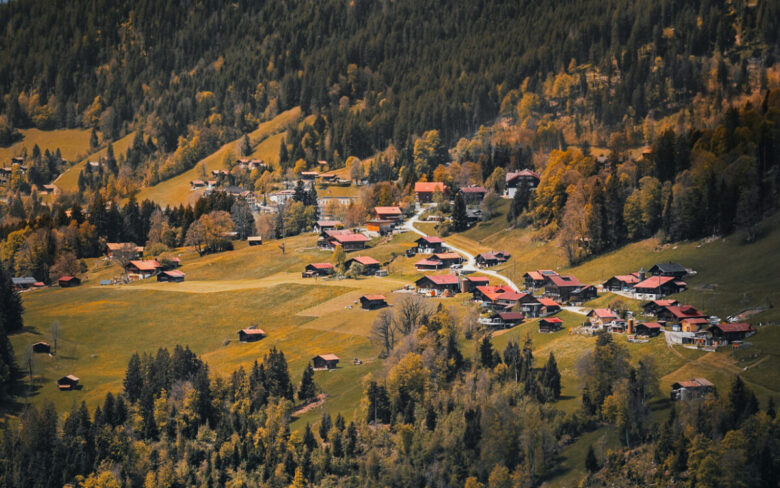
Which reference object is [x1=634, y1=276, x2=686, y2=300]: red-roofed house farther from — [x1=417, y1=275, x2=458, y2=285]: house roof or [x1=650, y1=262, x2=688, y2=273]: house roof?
[x1=417, y1=275, x2=458, y2=285]: house roof

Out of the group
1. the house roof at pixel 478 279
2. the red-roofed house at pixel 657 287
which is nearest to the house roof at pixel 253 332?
the house roof at pixel 478 279

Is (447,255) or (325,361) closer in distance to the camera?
(325,361)

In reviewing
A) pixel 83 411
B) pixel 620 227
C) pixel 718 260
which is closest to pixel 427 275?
pixel 620 227

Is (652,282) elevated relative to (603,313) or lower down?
elevated

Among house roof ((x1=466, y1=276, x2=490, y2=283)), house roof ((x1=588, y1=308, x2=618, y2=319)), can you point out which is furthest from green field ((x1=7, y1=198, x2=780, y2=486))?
house roof ((x1=466, y1=276, x2=490, y2=283))

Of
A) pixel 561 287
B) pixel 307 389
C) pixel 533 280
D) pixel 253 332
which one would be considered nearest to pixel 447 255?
pixel 533 280

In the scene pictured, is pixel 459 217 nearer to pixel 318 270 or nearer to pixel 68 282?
pixel 318 270

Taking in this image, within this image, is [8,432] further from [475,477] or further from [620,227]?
[620,227]
